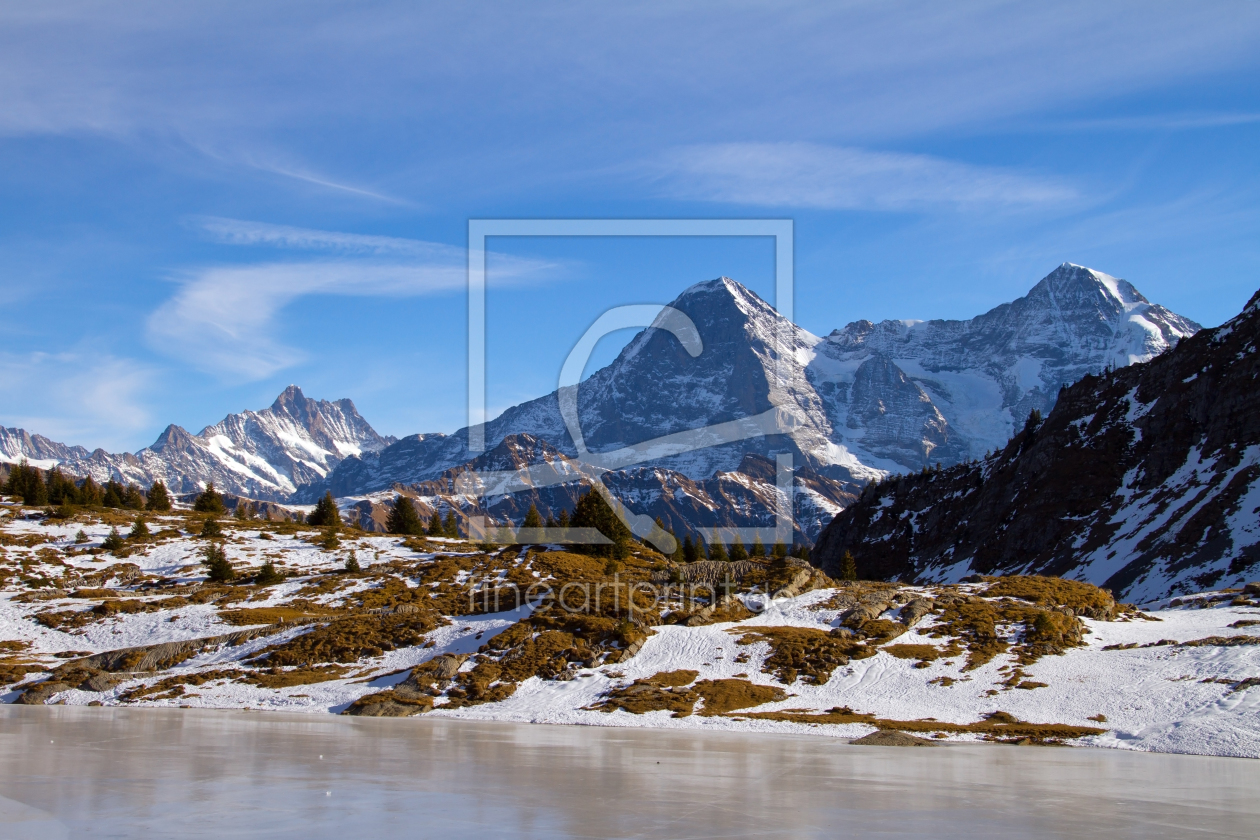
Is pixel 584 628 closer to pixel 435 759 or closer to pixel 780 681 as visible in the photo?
pixel 780 681

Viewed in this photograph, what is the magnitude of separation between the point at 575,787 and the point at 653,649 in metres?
35.5

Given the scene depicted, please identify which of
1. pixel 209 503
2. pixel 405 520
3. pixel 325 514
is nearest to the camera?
pixel 325 514

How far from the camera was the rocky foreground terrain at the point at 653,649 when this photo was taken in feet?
161

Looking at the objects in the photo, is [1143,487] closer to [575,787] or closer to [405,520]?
[405,520]

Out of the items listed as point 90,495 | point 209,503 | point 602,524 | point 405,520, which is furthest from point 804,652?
point 90,495

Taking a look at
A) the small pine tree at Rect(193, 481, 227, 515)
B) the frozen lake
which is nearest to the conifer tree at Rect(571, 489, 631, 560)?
the frozen lake

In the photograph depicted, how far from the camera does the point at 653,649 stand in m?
60.8

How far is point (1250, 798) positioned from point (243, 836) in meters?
27.2

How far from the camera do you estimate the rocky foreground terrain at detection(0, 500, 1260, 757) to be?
49.0 meters

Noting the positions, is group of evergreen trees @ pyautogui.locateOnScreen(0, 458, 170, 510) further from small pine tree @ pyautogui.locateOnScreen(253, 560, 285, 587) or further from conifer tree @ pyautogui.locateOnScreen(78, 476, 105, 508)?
small pine tree @ pyautogui.locateOnScreen(253, 560, 285, 587)

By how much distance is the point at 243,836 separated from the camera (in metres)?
18.5

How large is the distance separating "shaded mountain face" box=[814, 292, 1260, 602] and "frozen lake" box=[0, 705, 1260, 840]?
100m

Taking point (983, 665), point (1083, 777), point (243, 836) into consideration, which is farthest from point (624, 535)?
point (243, 836)

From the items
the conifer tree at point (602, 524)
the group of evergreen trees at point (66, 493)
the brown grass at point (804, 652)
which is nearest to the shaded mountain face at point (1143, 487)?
the conifer tree at point (602, 524)
